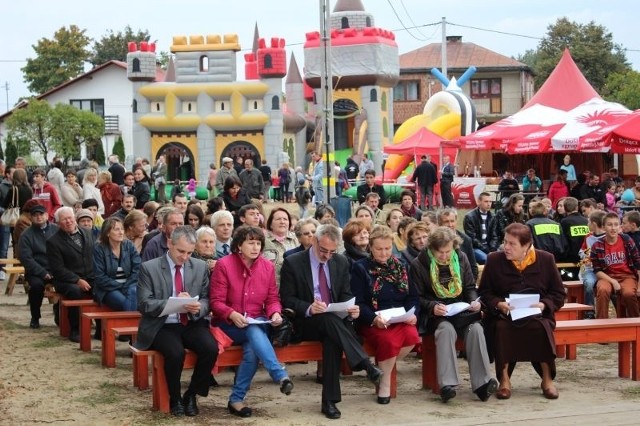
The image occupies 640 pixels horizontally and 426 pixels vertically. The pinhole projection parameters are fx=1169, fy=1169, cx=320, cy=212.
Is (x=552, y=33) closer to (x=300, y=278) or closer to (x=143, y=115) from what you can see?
(x=143, y=115)

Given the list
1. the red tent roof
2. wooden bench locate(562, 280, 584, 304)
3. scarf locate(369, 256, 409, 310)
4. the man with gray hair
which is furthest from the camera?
the red tent roof

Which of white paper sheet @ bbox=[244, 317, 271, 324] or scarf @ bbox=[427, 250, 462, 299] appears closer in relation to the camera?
white paper sheet @ bbox=[244, 317, 271, 324]

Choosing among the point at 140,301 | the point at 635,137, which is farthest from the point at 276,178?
the point at 140,301

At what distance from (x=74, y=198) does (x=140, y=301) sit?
10396 mm

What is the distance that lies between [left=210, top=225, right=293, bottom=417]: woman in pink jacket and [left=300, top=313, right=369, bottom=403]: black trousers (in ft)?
1.05

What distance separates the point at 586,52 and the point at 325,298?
70721 millimetres

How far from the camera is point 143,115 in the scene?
42.7 metres

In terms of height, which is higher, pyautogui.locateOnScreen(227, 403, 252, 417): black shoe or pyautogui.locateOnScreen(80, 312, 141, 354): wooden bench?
pyautogui.locateOnScreen(80, 312, 141, 354): wooden bench

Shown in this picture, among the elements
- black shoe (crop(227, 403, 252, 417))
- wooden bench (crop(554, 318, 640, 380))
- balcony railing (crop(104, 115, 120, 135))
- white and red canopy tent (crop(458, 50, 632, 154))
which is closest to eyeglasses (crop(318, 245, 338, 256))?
black shoe (crop(227, 403, 252, 417))

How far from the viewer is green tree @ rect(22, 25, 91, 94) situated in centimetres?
7406

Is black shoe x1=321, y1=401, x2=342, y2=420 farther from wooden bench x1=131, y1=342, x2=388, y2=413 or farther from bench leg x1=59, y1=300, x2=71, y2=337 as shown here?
bench leg x1=59, y1=300, x2=71, y2=337

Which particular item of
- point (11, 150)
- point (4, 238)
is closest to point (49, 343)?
point (4, 238)

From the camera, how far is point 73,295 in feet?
39.9

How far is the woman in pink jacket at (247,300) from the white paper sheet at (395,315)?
0.83 m
